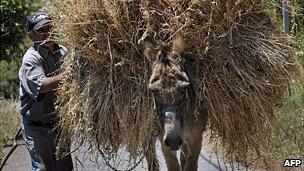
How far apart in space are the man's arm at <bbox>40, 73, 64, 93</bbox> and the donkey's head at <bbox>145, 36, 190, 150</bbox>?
924 mm

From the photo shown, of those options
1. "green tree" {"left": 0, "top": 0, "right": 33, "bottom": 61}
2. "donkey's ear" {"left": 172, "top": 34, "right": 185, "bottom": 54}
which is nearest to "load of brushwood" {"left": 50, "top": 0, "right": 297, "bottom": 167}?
"donkey's ear" {"left": 172, "top": 34, "right": 185, "bottom": 54}

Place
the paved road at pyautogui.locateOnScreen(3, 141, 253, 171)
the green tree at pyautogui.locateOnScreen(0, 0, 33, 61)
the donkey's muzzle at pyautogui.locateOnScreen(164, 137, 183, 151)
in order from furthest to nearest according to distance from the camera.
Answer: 1. the green tree at pyautogui.locateOnScreen(0, 0, 33, 61)
2. the paved road at pyautogui.locateOnScreen(3, 141, 253, 171)
3. the donkey's muzzle at pyautogui.locateOnScreen(164, 137, 183, 151)

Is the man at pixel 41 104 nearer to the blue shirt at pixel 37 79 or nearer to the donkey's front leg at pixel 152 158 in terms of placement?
the blue shirt at pixel 37 79

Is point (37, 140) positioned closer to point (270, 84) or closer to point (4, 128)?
point (270, 84)

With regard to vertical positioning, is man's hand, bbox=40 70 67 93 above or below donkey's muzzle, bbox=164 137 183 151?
above

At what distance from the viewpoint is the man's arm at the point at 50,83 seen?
519 cm

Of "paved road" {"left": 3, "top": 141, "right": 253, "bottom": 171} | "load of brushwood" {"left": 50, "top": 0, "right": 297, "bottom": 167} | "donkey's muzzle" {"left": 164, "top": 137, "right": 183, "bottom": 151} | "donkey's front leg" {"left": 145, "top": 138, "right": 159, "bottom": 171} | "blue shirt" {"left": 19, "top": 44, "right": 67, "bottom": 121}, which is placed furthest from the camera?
"paved road" {"left": 3, "top": 141, "right": 253, "bottom": 171}

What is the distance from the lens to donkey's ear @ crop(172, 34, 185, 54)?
4.76 m

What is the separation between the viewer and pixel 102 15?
4.95 meters

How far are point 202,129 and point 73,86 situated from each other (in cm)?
122

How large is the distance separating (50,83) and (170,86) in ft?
3.76

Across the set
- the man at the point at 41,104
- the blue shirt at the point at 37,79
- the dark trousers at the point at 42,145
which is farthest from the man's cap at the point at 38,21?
the dark trousers at the point at 42,145

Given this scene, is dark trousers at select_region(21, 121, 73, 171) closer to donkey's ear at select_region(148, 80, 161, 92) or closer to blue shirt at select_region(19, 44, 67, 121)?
blue shirt at select_region(19, 44, 67, 121)

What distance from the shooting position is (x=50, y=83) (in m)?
5.20
